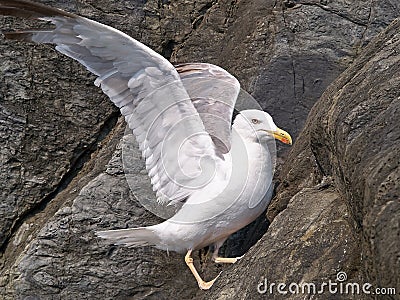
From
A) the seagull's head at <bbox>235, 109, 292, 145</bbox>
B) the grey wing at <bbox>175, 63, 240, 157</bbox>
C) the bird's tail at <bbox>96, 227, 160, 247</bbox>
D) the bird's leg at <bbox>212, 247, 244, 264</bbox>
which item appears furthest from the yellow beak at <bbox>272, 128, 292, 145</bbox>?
the bird's tail at <bbox>96, 227, 160, 247</bbox>

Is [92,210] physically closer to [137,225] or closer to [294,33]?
[137,225]

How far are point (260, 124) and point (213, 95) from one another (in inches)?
11.6

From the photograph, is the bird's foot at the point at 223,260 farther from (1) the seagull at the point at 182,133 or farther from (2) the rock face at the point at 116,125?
(2) the rock face at the point at 116,125

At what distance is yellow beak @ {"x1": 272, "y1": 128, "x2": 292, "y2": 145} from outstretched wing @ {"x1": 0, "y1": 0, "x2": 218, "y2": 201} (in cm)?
34

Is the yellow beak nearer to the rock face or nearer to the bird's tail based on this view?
the rock face

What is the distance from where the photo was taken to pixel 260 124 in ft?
13.4

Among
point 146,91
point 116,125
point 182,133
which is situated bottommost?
point 116,125

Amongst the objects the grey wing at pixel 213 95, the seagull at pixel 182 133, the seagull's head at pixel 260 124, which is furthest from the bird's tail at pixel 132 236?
the seagull's head at pixel 260 124

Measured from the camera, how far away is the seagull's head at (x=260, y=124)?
4062mm

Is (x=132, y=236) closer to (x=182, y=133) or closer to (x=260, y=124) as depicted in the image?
(x=182, y=133)

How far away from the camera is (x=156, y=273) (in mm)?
4418

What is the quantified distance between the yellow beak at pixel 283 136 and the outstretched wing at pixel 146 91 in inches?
13.5

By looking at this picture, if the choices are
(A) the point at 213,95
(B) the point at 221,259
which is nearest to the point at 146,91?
(A) the point at 213,95

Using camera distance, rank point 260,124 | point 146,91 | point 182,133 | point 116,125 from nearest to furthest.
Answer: point 146,91
point 182,133
point 260,124
point 116,125
